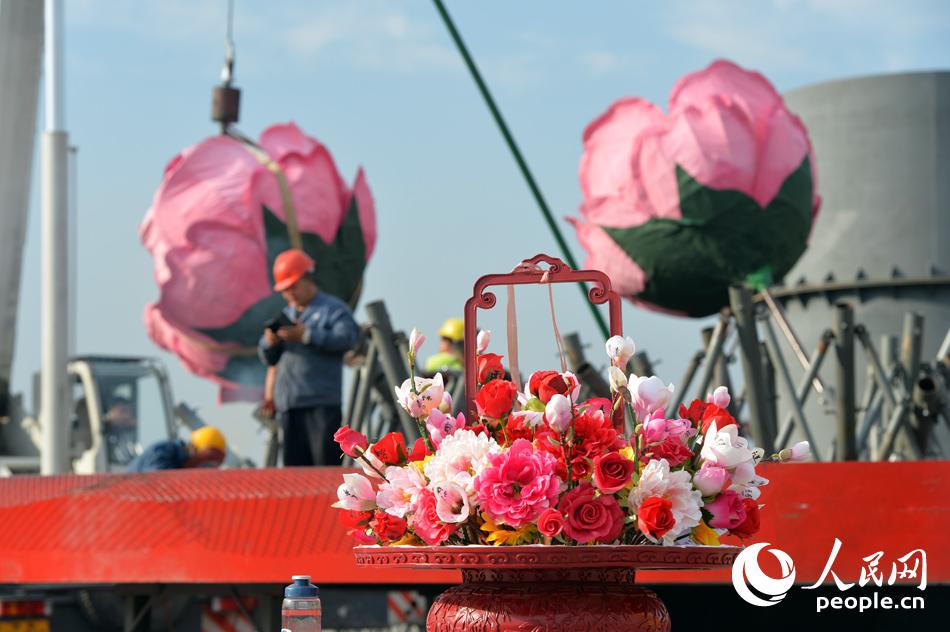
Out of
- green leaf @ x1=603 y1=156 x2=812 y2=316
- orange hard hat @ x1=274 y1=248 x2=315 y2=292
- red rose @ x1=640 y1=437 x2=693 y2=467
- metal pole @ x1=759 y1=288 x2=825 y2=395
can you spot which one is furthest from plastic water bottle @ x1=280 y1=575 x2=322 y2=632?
metal pole @ x1=759 y1=288 x2=825 y2=395

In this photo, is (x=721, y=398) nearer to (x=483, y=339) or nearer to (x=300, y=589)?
(x=483, y=339)

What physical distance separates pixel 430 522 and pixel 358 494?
0.81ft

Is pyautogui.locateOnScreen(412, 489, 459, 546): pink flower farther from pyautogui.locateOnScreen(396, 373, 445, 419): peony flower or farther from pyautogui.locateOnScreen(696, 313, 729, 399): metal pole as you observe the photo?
pyautogui.locateOnScreen(696, 313, 729, 399): metal pole

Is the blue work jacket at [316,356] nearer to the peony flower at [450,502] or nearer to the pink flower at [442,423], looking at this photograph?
the pink flower at [442,423]

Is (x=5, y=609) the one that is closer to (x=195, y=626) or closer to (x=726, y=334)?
(x=195, y=626)

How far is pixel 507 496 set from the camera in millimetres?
3072

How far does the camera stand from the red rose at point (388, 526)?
3.27 metres

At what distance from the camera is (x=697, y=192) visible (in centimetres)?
941

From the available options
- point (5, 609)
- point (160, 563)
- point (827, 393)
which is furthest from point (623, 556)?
point (827, 393)

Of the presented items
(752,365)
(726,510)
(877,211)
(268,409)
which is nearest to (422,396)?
(726,510)

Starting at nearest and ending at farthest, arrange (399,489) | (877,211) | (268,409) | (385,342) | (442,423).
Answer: (399,489) → (442,423) → (268,409) → (385,342) → (877,211)

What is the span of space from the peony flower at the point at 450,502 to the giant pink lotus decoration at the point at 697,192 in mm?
6406

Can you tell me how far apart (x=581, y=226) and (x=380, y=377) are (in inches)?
59.3

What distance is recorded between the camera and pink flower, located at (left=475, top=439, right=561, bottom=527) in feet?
10.0
